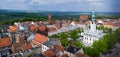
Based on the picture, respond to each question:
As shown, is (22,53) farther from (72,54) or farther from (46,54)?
(72,54)

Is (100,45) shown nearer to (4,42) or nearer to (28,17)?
(4,42)

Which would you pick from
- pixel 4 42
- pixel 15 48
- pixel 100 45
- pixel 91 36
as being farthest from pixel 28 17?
pixel 100 45

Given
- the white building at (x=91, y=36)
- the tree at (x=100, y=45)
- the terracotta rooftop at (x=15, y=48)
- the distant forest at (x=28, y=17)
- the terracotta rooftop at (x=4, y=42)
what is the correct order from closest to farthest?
1. the tree at (x=100, y=45)
2. the terracotta rooftop at (x=15, y=48)
3. the terracotta rooftop at (x=4, y=42)
4. the white building at (x=91, y=36)
5. the distant forest at (x=28, y=17)

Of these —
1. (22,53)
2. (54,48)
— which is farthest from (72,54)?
(22,53)

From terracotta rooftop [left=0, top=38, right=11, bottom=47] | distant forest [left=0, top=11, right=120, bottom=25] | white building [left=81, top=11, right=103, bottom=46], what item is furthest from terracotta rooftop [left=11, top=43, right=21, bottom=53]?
distant forest [left=0, top=11, right=120, bottom=25]

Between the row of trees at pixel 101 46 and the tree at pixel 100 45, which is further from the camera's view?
the tree at pixel 100 45

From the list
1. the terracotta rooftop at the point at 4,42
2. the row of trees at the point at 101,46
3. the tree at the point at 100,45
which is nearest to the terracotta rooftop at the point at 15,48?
the terracotta rooftop at the point at 4,42

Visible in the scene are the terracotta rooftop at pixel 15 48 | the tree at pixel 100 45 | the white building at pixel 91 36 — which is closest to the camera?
the tree at pixel 100 45

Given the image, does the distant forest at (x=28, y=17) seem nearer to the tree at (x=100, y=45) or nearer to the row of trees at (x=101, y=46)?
the row of trees at (x=101, y=46)

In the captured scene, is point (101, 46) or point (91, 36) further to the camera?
point (91, 36)

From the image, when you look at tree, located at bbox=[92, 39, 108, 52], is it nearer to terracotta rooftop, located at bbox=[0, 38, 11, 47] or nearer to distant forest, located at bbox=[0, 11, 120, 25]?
distant forest, located at bbox=[0, 11, 120, 25]

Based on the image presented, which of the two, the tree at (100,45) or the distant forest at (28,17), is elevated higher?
the tree at (100,45)
